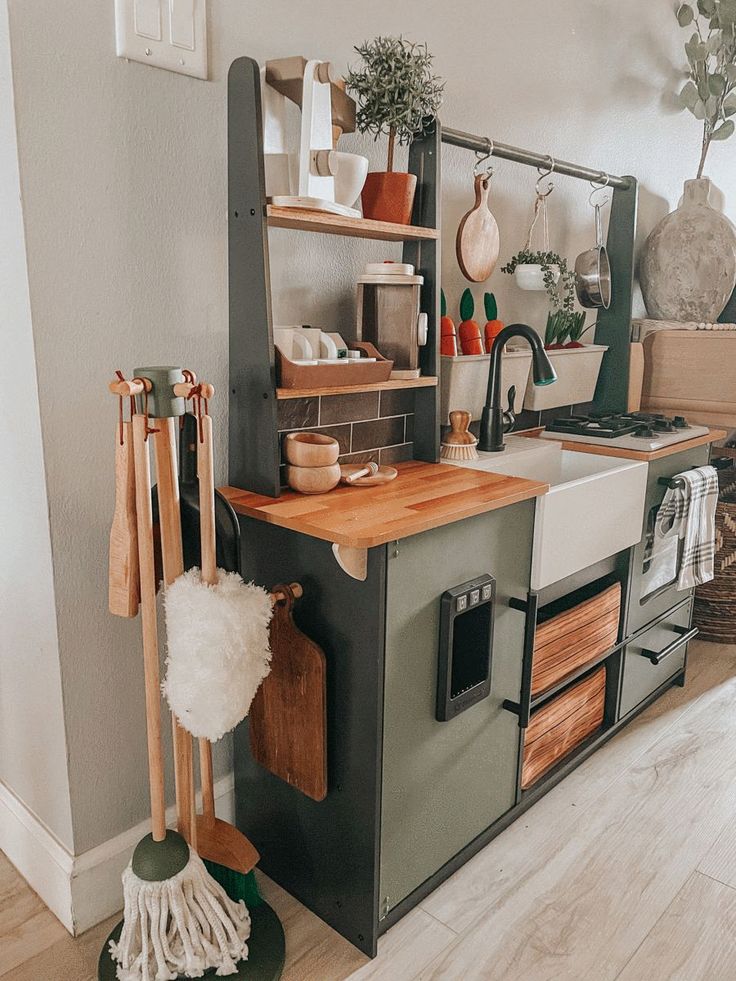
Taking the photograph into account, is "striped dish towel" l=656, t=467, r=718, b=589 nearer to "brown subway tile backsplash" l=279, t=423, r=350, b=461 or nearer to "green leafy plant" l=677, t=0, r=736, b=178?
"brown subway tile backsplash" l=279, t=423, r=350, b=461

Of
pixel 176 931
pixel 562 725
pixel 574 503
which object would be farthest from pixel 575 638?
pixel 176 931

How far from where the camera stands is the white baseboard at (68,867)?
160cm

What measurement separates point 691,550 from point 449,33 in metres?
1.58

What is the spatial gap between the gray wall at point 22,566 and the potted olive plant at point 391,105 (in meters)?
0.74

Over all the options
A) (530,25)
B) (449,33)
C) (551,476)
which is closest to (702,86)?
(530,25)

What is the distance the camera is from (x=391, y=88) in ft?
5.57

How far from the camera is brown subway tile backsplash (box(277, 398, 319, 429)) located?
1.81 m

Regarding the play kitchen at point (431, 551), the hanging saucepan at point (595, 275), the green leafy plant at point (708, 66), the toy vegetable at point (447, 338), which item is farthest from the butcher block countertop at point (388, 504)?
the green leafy plant at point (708, 66)

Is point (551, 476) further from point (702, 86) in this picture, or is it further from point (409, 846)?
point (702, 86)

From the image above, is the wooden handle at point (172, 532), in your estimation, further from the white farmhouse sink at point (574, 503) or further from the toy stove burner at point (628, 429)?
the toy stove burner at point (628, 429)

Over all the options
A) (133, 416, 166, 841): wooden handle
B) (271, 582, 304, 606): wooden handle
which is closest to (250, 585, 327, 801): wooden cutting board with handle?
(271, 582, 304, 606): wooden handle

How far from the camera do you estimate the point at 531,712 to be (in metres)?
1.94

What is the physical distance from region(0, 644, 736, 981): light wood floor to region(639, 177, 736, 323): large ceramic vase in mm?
1676

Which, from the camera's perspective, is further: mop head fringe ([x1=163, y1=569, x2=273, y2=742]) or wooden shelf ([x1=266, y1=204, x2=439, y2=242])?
wooden shelf ([x1=266, y1=204, x2=439, y2=242])
